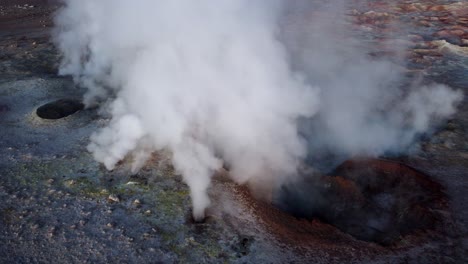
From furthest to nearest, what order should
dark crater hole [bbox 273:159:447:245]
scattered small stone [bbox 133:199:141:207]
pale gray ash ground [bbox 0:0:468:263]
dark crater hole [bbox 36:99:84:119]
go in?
dark crater hole [bbox 36:99:84:119], scattered small stone [bbox 133:199:141:207], dark crater hole [bbox 273:159:447:245], pale gray ash ground [bbox 0:0:468:263]

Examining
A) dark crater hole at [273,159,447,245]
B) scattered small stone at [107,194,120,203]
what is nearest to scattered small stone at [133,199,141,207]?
scattered small stone at [107,194,120,203]

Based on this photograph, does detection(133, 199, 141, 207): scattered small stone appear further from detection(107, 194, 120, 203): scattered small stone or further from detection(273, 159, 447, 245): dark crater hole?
detection(273, 159, 447, 245): dark crater hole

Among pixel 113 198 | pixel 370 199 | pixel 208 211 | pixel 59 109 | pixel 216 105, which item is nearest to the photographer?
pixel 208 211

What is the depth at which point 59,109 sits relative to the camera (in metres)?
6.04

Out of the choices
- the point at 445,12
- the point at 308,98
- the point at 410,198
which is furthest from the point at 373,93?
the point at 445,12

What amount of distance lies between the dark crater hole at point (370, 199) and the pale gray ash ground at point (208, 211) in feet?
0.04

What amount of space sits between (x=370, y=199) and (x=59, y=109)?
176 inches

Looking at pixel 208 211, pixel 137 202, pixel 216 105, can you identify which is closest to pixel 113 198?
pixel 137 202

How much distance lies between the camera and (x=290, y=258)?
11.2 feet

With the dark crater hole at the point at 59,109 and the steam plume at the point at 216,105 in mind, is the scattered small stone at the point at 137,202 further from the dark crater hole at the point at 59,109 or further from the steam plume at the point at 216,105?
the dark crater hole at the point at 59,109

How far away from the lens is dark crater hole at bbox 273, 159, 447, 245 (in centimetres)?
387

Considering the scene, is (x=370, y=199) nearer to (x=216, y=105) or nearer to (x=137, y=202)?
(x=216, y=105)

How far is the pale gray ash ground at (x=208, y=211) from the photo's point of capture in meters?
3.46

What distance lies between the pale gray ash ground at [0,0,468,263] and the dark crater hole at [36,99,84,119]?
12 cm
